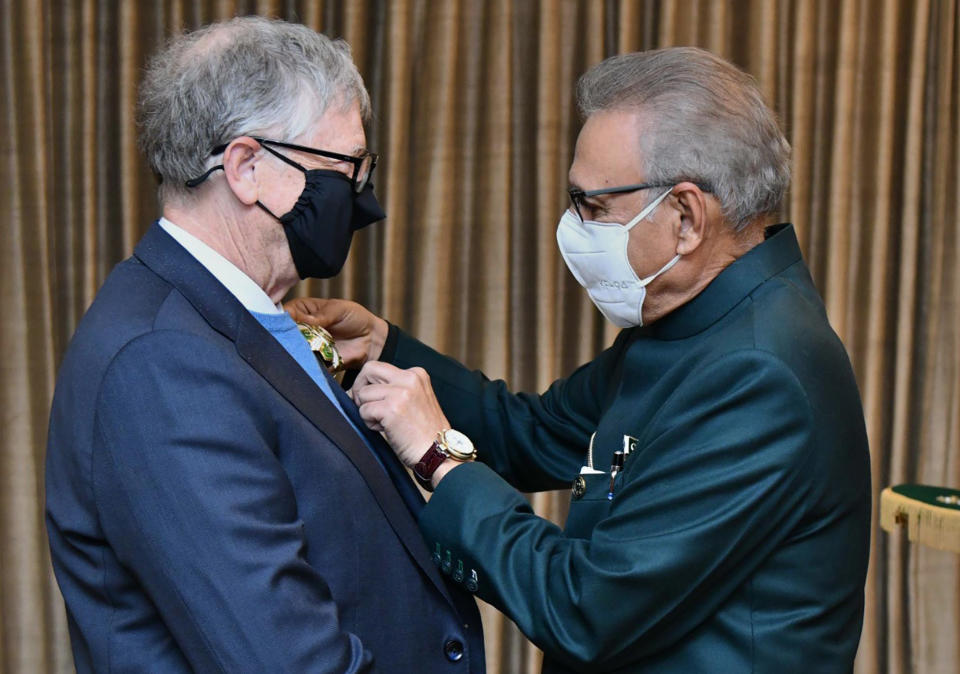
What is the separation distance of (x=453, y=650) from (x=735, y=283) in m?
0.72

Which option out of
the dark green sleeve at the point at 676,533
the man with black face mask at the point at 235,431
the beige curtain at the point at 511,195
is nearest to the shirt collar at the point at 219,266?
the man with black face mask at the point at 235,431

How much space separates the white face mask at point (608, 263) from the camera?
173 centimetres

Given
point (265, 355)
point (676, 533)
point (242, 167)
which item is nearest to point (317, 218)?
point (242, 167)

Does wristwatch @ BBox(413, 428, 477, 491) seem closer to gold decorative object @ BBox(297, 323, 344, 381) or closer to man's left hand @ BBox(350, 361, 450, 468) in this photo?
man's left hand @ BBox(350, 361, 450, 468)

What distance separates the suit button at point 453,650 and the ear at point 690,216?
0.71m

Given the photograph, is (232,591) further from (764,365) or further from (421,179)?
(421,179)

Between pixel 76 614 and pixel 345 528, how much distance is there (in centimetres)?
37

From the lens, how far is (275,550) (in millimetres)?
1316

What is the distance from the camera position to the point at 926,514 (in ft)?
8.68

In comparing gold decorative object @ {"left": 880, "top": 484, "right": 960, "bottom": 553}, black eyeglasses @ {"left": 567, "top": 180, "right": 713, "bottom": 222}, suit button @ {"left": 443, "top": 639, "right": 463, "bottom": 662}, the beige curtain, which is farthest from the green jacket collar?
Result: the beige curtain

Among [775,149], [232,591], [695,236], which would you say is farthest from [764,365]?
[232,591]

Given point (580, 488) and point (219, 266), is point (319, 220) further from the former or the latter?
point (580, 488)

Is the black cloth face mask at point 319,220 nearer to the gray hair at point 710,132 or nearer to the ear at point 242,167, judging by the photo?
the ear at point 242,167

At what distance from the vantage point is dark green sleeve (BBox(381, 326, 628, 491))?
7.34 feet
